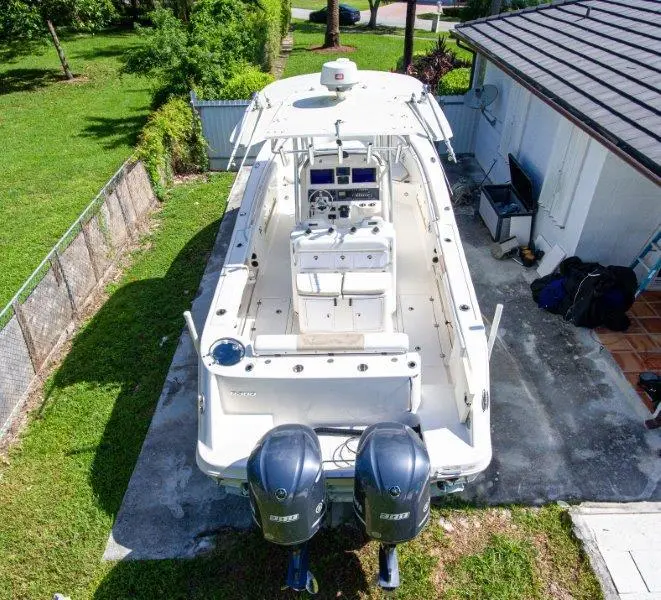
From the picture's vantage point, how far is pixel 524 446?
4945 mm

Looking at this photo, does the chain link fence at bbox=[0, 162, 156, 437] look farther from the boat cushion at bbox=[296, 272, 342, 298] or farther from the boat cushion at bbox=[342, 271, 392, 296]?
the boat cushion at bbox=[342, 271, 392, 296]

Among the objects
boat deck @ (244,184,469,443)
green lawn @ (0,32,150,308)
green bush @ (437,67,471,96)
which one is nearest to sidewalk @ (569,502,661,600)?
boat deck @ (244,184,469,443)

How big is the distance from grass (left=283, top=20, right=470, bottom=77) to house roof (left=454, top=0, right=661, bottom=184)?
29.2 ft

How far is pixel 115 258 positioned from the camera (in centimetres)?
789

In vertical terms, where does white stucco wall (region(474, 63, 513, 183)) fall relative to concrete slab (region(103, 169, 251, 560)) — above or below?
above

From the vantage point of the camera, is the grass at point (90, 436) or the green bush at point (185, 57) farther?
the green bush at point (185, 57)

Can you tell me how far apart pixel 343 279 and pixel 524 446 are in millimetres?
2354

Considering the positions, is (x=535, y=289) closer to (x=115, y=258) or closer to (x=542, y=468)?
(x=542, y=468)

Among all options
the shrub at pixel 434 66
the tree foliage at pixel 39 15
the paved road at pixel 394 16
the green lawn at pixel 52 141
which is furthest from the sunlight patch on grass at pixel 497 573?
the paved road at pixel 394 16

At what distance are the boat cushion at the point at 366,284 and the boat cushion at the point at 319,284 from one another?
0.24ft

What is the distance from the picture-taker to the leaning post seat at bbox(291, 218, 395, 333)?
4.74m

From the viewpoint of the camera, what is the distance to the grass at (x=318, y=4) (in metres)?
31.7

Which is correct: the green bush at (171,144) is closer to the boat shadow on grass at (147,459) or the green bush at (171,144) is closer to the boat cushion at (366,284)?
the boat shadow on grass at (147,459)

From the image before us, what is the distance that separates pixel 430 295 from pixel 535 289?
1.90 meters
